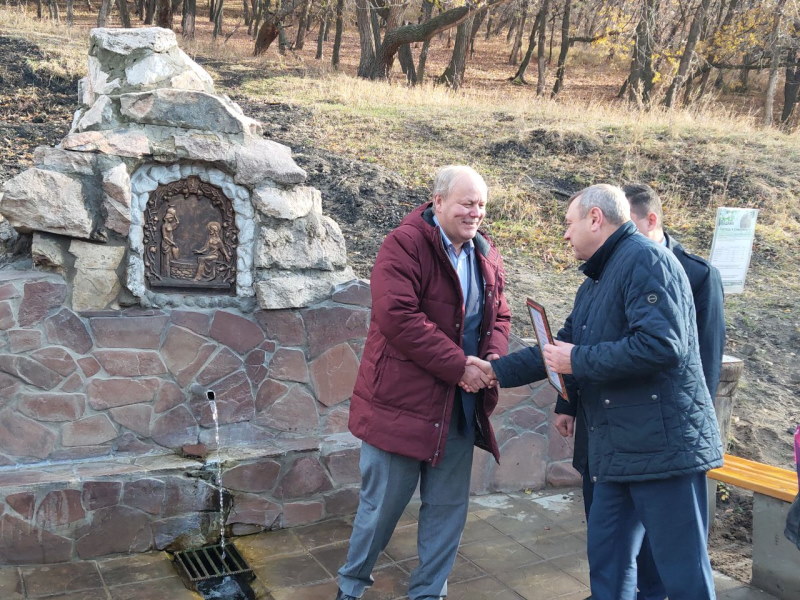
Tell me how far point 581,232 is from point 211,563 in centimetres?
249

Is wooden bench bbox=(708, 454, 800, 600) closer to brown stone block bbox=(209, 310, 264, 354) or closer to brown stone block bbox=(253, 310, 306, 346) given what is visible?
brown stone block bbox=(253, 310, 306, 346)

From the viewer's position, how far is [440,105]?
1289cm

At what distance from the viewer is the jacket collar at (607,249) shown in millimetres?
3203

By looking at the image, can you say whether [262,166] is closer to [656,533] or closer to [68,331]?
[68,331]

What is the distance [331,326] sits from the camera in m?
4.82

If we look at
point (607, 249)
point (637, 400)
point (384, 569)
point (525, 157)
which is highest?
point (607, 249)

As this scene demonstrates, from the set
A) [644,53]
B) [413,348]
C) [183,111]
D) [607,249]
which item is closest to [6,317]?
[183,111]

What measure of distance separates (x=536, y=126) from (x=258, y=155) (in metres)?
7.62

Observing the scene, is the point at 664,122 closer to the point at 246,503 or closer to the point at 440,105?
the point at 440,105

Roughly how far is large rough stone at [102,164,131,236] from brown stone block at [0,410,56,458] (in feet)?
3.55

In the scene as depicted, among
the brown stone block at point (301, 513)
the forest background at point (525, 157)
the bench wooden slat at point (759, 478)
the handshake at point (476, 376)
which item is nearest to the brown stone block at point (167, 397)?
the brown stone block at point (301, 513)

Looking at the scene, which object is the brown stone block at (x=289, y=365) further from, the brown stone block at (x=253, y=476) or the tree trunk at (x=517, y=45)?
the tree trunk at (x=517, y=45)

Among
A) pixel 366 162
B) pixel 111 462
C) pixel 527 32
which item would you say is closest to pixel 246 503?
pixel 111 462

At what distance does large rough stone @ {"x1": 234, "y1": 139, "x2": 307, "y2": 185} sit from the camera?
4.56 metres
